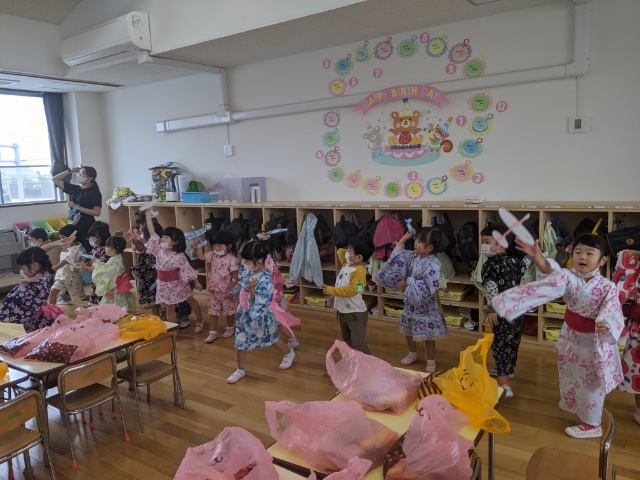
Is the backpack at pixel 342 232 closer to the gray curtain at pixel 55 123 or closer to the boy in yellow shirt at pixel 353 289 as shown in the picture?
the boy in yellow shirt at pixel 353 289

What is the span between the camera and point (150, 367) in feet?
11.5

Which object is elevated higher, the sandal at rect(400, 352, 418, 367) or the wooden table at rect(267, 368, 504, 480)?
the wooden table at rect(267, 368, 504, 480)

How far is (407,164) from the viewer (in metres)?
5.18

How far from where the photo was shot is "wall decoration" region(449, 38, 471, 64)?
4661 mm

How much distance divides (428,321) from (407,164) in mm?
1965

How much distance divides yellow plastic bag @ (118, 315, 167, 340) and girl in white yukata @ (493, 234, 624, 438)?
102 inches

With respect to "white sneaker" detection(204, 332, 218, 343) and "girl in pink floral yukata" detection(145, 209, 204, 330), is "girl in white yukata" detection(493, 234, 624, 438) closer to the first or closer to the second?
"white sneaker" detection(204, 332, 218, 343)

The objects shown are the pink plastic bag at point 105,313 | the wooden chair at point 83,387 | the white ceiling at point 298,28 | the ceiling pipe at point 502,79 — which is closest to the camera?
the wooden chair at point 83,387

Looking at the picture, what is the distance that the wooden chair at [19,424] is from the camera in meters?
2.41

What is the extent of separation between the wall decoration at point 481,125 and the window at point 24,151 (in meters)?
6.69

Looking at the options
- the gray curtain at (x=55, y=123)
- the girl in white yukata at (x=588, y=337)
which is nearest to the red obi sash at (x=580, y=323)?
the girl in white yukata at (x=588, y=337)

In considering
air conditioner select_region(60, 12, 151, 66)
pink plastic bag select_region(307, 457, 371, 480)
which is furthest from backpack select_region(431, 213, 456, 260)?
air conditioner select_region(60, 12, 151, 66)

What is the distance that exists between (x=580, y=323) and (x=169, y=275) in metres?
3.73

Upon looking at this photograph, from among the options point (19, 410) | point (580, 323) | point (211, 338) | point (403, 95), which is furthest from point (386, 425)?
point (403, 95)
